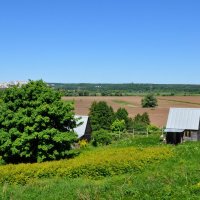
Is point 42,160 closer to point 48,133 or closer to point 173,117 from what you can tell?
point 48,133

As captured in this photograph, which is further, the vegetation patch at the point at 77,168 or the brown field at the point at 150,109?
the brown field at the point at 150,109

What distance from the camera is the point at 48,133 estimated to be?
29578 mm

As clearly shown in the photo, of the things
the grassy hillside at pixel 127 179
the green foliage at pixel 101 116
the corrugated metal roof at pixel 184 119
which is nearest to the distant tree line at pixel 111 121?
the green foliage at pixel 101 116


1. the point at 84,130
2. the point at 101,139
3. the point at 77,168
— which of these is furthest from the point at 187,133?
the point at 77,168

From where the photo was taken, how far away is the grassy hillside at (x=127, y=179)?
1791cm

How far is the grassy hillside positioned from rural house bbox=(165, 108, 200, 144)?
1379 centimetres

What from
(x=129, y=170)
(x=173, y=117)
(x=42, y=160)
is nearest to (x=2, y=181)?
(x=42, y=160)

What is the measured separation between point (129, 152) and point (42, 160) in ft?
22.1

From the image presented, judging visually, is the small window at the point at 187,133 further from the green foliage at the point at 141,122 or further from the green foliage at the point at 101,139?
the green foliage at the point at 141,122

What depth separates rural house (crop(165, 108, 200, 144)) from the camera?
46062 mm

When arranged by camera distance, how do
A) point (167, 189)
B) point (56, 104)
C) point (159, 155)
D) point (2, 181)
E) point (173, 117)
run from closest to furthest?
point (167, 189) < point (2, 181) < point (159, 155) < point (56, 104) < point (173, 117)

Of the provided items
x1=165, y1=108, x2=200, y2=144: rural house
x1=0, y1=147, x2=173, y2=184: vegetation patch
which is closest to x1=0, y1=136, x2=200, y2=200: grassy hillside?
x1=0, y1=147, x2=173, y2=184: vegetation patch

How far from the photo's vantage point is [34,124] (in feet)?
96.7

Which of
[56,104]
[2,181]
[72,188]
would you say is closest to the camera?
[72,188]
